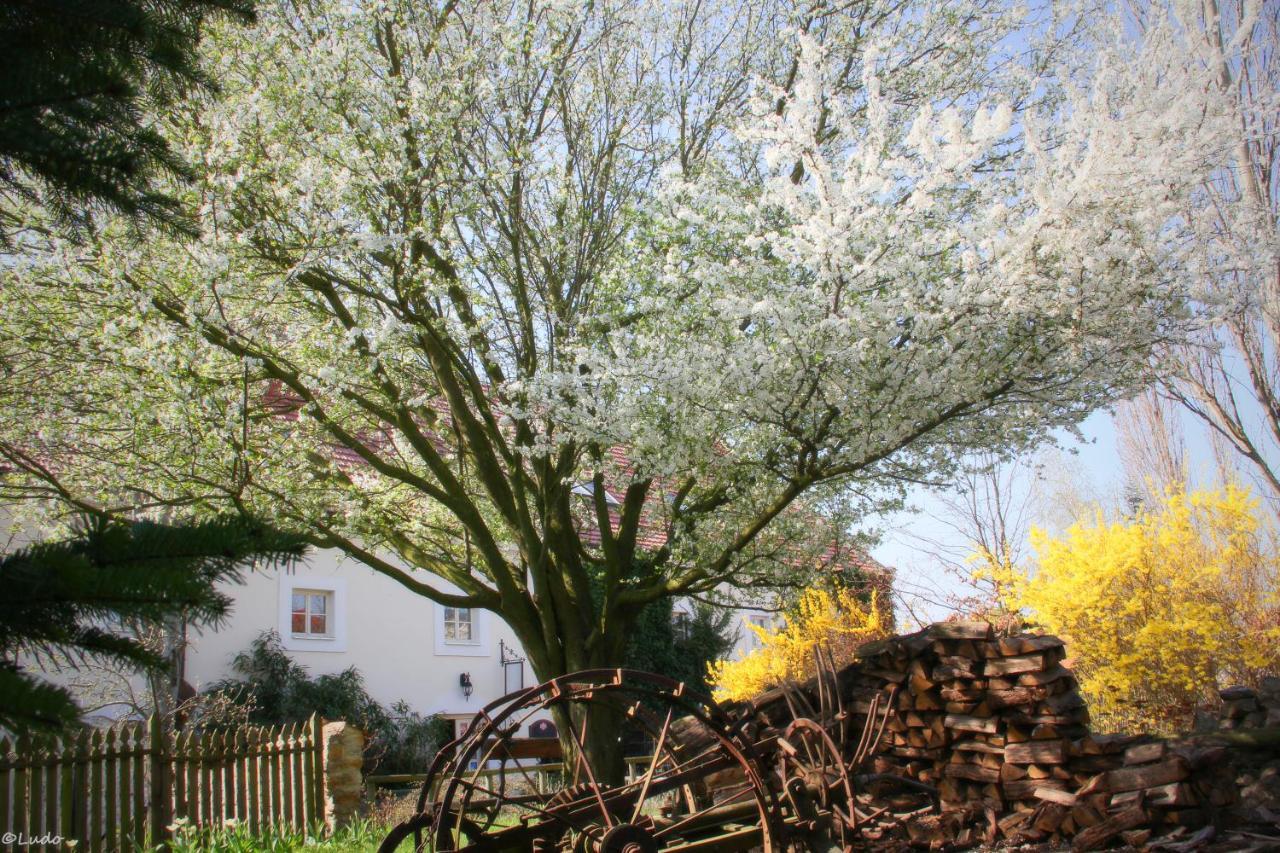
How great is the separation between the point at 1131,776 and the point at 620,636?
4424 mm

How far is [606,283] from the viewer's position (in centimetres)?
774

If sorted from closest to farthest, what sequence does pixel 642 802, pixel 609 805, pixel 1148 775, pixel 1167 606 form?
pixel 642 802 → pixel 609 805 → pixel 1148 775 → pixel 1167 606

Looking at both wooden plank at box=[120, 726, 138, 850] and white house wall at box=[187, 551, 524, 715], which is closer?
wooden plank at box=[120, 726, 138, 850]

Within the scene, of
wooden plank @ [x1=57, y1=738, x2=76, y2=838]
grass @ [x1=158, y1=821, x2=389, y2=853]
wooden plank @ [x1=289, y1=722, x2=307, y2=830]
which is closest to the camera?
grass @ [x1=158, y1=821, x2=389, y2=853]

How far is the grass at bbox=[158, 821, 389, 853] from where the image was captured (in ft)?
19.4

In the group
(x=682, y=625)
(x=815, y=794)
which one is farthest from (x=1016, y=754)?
(x=682, y=625)

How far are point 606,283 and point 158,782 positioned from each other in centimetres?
493

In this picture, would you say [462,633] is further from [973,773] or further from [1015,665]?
[1015,665]

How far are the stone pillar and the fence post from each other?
1416mm

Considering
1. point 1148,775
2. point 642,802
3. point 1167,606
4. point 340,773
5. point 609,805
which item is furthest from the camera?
point 340,773

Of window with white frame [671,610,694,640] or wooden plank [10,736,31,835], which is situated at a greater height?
window with white frame [671,610,694,640]

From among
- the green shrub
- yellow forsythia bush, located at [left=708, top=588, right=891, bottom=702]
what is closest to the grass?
yellow forsythia bush, located at [left=708, top=588, right=891, bottom=702]

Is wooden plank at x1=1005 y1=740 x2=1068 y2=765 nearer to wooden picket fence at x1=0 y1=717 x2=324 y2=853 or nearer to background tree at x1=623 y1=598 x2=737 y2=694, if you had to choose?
wooden picket fence at x1=0 y1=717 x2=324 y2=853

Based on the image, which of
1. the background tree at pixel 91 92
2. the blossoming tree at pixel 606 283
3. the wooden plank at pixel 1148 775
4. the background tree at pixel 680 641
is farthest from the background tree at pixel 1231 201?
the background tree at pixel 680 641
